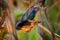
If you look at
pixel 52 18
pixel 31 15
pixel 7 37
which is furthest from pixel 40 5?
pixel 52 18

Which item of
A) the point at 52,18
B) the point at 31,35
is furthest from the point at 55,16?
the point at 31,35

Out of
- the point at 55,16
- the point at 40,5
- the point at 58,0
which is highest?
the point at 40,5

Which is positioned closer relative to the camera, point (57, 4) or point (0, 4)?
point (0, 4)

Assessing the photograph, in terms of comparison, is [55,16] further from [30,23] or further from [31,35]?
[30,23]

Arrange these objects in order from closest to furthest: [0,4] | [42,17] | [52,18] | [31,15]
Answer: [0,4]
[31,15]
[42,17]
[52,18]

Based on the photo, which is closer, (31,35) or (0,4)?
(0,4)

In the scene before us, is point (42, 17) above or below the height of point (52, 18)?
above

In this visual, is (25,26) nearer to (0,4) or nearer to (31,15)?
(31,15)

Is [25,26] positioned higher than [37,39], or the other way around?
[25,26]

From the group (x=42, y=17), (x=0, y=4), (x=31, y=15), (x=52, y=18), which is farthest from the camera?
(x=52, y=18)
